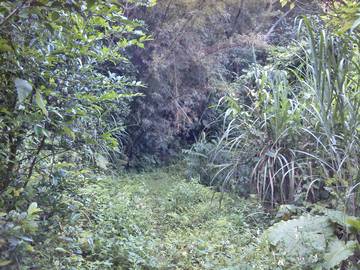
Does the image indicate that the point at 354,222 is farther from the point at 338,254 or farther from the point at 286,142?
the point at 286,142

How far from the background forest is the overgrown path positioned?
2 centimetres

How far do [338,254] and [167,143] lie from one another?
5785 millimetres

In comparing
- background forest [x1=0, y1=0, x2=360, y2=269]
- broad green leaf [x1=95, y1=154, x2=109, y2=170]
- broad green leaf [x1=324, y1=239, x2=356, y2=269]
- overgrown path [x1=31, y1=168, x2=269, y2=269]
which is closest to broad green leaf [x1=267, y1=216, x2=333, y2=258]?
background forest [x1=0, y1=0, x2=360, y2=269]

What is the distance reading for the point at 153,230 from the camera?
14.0 ft

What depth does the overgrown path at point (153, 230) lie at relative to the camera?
274cm

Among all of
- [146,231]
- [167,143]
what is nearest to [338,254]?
[146,231]

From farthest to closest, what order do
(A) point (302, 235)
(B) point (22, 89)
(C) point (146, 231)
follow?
1. (C) point (146, 231)
2. (A) point (302, 235)
3. (B) point (22, 89)

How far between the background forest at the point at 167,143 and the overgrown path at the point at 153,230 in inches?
0.7

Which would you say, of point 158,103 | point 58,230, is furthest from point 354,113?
point 158,103

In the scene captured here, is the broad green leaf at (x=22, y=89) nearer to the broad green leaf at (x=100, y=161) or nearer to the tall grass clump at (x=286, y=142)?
the broad green leaf at (x=100, y=161)

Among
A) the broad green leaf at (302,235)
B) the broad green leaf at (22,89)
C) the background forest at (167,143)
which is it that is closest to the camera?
the broad green leaf at (22,89)

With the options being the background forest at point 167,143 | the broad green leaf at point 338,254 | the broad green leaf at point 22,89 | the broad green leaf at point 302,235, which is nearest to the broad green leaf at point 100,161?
the background forest at point 167,143

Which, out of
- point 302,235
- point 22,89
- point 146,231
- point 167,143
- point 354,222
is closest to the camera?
point 22,89

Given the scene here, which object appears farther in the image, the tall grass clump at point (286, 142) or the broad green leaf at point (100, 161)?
the tall grass clump at point (286, 142)
